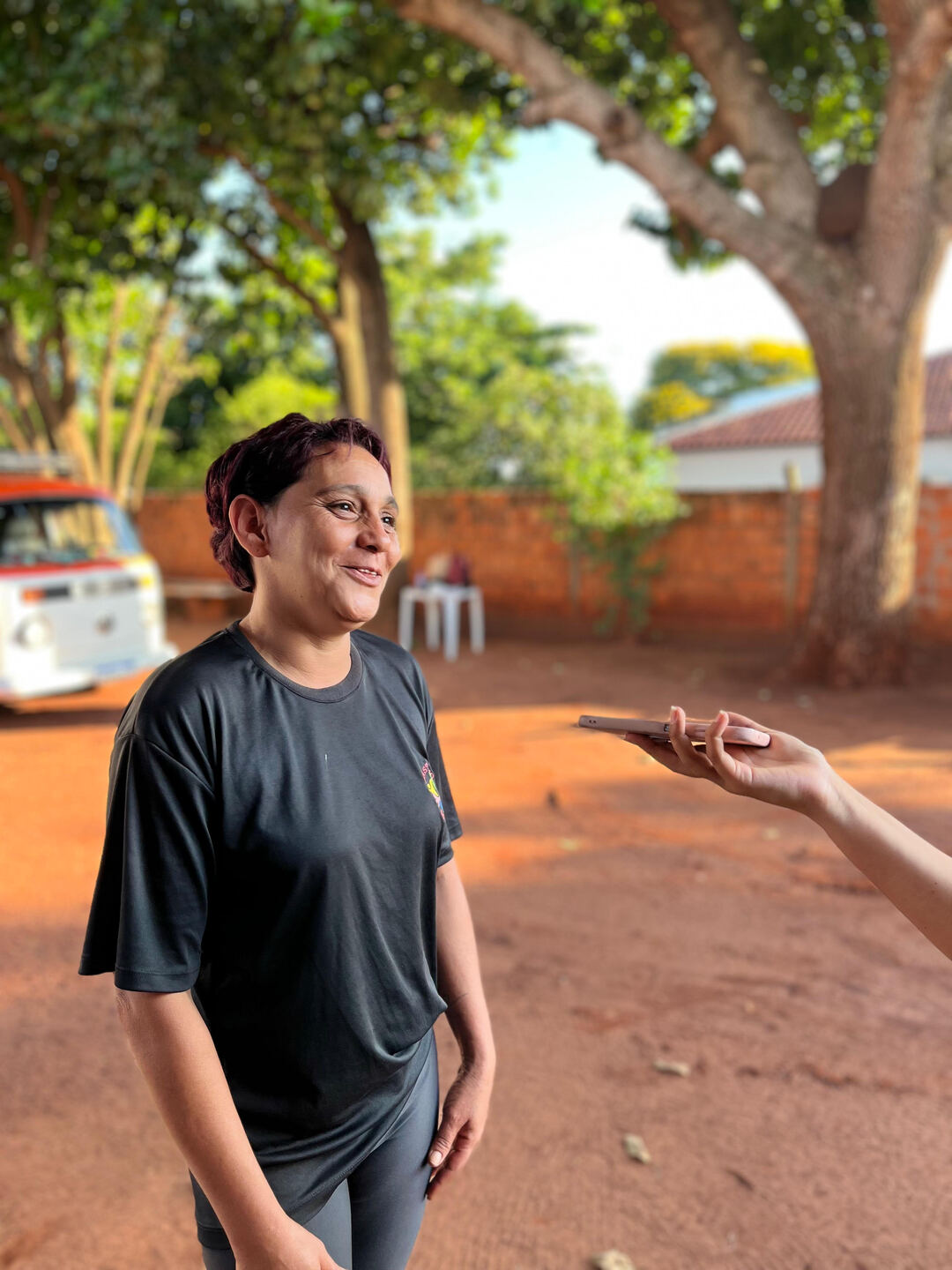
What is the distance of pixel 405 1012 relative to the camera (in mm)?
1628

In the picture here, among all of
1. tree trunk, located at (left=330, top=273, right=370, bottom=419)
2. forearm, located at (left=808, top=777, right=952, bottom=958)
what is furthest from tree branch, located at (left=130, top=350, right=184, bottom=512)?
forearm, located at (left=808, top=777, right=952, bottom=958)

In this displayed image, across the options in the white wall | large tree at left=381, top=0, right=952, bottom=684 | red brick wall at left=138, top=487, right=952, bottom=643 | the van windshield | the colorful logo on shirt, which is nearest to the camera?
the colorful logo on shirt

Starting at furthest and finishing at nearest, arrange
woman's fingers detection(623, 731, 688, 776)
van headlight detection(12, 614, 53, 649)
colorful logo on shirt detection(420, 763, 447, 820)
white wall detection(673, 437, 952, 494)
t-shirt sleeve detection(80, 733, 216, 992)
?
white wall detection(673, 437, 952, 494) < van headlight detection(12, 614, 53, 649) < colorful logo on shirt detection(420, 763, 447, 820) < woman's fingers detection(623, 731, 688, 776) < t-shirt sleeve detection(80, 733, 216, 992)

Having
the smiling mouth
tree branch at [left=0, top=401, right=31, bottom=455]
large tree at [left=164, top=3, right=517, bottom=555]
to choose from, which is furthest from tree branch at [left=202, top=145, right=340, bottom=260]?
the smiling mouth

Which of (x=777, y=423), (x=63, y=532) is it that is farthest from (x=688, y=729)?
(x=777, y=423)

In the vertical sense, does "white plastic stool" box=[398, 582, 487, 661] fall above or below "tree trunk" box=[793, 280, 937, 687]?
below

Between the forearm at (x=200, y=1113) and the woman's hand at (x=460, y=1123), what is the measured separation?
0.44 m

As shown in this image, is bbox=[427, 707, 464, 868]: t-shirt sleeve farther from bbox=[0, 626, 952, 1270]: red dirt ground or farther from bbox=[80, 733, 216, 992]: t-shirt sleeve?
bbox=[0, 626, 952, 1270]: red dirt ground

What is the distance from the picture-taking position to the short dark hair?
5.25 ft

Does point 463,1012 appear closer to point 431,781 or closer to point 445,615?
point 431,781

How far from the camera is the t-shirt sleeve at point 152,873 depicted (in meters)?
1.37

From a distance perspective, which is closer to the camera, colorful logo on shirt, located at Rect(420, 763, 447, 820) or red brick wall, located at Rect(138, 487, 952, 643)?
colorful logo on shirt, located at Rect(420, 763, 447, 820)

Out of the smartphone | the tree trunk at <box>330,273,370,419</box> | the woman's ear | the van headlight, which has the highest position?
the tree trunk at <box>330,273,370,419</box>

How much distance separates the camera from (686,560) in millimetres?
12484
